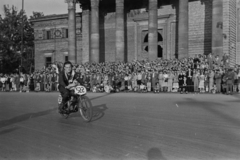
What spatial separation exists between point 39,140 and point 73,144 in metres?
0.95

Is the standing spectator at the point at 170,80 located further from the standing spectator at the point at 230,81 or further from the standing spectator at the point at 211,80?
the standing spectator at the point at 230,81

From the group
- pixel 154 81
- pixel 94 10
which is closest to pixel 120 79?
pixel 154 81

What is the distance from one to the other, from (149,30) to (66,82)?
23.9 metres

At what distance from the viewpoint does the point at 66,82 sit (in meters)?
9.70

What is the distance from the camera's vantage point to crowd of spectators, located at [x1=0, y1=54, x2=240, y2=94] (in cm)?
2289

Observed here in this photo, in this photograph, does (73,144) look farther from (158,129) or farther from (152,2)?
(152,2)

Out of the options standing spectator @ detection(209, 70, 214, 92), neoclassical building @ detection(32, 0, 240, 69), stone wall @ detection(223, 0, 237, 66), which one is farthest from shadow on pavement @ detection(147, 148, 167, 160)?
stone wall @ detection(223, 0, 237, 66)

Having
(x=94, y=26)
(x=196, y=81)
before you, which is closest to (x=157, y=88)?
(x=196, y=81)

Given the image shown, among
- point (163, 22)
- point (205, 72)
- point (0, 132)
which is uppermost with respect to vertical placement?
point (163, 22)

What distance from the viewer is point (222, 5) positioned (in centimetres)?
3034

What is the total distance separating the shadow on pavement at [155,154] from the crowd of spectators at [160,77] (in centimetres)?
1668

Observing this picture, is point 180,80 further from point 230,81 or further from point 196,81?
point 230,81

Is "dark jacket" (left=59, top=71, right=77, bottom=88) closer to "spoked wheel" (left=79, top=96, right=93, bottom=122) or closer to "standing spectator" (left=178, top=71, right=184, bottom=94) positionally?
"spoked wheel" (left=79, top=96, right=93, bottom=122)

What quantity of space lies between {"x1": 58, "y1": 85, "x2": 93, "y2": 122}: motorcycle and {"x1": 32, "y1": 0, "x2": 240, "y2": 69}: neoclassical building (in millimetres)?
22725
